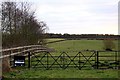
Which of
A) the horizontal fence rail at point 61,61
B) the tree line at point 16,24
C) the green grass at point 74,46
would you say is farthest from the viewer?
the green grass at point 74,46

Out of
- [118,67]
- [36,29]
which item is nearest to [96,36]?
[36,29]

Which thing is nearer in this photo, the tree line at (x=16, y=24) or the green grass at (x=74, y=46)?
the tree line at (x=16, y=24)

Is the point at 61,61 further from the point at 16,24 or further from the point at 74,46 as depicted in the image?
the point at 74,46

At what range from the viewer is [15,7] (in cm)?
4541

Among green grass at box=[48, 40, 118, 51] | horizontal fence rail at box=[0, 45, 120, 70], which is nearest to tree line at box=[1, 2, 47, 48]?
horizontal fence rail at box=[0, 45, 120, 70]

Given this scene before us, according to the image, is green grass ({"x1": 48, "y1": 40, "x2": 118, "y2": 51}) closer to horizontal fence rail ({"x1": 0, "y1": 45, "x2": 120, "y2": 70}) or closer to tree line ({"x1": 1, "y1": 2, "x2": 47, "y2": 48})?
tree line ({"x1": 1, "y1": 2, "x2": 47, "y2": 48})

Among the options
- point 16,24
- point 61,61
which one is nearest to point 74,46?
point 16,24

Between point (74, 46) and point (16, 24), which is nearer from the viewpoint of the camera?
point (16, 24)

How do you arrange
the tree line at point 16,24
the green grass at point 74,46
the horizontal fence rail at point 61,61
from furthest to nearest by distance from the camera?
1. the green grass at point 74,46
2. the tree line at point 16,24
3. the horizontal fence rail at point 61,61

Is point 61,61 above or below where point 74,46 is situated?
above

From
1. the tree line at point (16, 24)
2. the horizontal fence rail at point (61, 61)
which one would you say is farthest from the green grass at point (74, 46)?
the horizontal fence rail at point (61, 61)

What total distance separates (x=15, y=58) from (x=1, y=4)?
913 inches

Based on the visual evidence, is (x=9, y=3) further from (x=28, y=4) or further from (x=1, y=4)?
(x=28, y=4)

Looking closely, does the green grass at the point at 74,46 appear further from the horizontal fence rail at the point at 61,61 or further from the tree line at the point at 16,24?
the horizontal fence rail at the point at 61,61
